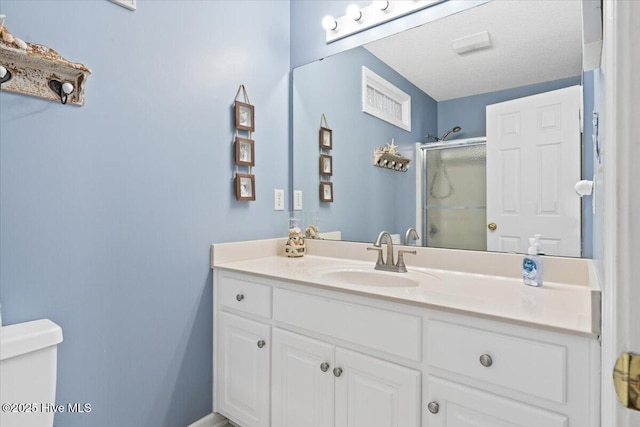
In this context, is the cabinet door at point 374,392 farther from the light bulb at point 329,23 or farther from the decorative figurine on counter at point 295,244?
the light bulb at point 329,23

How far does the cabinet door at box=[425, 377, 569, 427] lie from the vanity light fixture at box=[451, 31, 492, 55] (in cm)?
134

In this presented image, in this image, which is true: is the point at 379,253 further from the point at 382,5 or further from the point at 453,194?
the point at 382,5

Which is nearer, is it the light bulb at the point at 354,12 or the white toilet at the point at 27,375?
the white toilet at the point at 27,375

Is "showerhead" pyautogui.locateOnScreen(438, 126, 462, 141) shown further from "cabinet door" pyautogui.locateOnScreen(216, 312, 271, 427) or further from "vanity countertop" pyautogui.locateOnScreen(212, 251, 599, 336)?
"cabinet door" pyautogui.locateOnScreen(216, 312, 271, 427)

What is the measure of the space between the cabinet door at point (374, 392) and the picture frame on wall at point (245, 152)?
1.07 metres

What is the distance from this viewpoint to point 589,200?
1210 millimetres

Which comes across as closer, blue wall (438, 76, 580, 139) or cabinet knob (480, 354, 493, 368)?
cabinet knob (480, 354, 493, 368)

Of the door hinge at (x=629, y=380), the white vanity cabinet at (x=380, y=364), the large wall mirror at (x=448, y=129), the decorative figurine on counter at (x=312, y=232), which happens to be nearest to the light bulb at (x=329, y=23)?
the large wall mirror at (x=448, y=129)

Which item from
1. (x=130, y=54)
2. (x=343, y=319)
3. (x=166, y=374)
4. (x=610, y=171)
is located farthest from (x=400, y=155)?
(x=166, y=374)

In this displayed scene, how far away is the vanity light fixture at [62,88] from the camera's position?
118 cm

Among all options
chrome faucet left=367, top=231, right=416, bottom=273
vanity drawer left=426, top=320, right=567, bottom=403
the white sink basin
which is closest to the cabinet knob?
vanity drawer left=426, top=320, right=567, bottom=403

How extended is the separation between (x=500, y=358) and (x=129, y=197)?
4.60 feet

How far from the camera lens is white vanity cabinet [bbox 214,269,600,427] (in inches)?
32.8

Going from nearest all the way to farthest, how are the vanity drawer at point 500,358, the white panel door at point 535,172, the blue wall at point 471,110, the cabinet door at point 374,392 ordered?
1. the vanity drawer at point 500,358
2. the cabinet door at point 374,392
3. the white panel door at point 535,172
4. the blue wall at point 471,110
